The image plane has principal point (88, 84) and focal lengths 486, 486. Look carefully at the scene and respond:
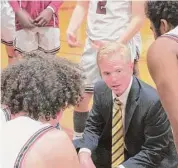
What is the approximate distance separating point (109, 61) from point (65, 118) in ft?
4.78

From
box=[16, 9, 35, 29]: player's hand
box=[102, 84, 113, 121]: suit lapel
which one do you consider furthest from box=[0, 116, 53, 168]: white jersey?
box=[16, 9, 35, 29]: player's hand

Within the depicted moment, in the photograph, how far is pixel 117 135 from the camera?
2230mm

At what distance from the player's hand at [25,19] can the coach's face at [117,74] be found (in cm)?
132

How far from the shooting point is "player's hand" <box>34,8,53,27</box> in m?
3.42

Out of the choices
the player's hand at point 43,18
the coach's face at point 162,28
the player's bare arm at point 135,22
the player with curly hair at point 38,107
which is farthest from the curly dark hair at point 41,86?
the player's hand at point 43,18

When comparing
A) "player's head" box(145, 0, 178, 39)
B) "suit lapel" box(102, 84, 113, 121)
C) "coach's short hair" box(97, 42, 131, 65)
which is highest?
"player's head" box(145, 0, 178, 39)

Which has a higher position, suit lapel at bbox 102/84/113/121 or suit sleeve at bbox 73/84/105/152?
suit lapel at bbox 102/84/113/121

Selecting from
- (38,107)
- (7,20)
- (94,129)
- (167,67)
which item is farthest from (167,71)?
(7,20)

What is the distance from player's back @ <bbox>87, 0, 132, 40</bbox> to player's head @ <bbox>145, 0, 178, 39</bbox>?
1029 millimetres

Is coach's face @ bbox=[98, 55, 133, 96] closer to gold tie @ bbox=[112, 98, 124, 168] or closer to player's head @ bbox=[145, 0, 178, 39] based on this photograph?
gold tie @ bbox=[112, 98, 124, 168]

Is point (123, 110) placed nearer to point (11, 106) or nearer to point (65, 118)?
point (11, 106)

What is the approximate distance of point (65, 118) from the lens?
11.9 ft

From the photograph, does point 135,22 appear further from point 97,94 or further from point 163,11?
point 163,11

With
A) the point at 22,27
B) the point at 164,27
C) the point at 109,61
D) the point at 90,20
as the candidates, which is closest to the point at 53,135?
the point at 164,27
